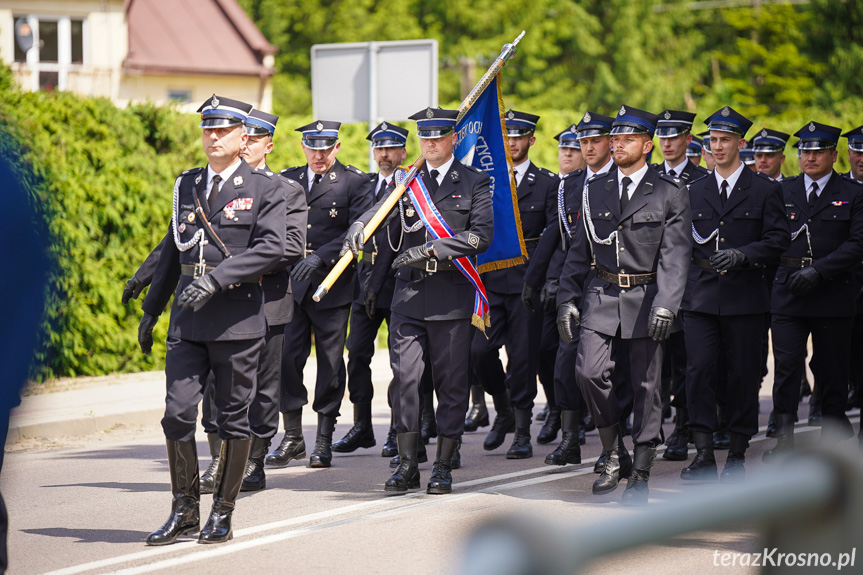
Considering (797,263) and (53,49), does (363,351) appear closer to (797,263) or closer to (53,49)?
(797,263)

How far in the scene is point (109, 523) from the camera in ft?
20.9

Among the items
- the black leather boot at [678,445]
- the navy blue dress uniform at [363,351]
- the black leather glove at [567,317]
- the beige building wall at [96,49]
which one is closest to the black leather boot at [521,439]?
the black leather boot at [678,445]

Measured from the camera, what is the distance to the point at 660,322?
6715mm

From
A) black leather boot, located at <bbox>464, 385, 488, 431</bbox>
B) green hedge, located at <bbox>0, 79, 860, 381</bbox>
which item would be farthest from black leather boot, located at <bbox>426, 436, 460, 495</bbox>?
green hedge, located at <bbox>0, 79, 860, 381</bbox>

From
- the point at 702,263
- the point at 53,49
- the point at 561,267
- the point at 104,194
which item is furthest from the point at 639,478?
the point at 53,49

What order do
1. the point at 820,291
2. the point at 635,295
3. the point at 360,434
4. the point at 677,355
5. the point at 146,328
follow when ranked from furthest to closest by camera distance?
1. the point at 677,355
2. the point at 360,434
3. the point at 820,291
4. the point at 635,295
5. the point at 146,328

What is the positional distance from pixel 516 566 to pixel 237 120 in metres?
5.00

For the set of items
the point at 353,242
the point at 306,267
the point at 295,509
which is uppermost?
the point at 353,242

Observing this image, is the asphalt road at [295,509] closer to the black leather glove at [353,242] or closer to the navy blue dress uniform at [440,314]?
the navy blue dress uniform at [440,314]

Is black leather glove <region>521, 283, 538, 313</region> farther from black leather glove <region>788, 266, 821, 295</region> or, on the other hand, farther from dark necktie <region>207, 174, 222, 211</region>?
dark necktie <region>207, 174, 222, 211</region>

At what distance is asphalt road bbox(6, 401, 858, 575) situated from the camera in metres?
5.49

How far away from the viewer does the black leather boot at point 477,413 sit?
9.91m

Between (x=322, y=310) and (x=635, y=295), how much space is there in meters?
2.49

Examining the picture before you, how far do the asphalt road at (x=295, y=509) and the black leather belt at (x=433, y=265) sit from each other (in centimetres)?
140
